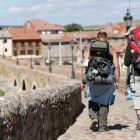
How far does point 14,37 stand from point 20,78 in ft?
159

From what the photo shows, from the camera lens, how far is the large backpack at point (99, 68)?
4.72 meters

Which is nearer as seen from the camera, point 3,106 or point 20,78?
point 3,106

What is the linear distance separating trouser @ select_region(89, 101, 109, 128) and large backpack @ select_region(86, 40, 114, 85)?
0.61 m

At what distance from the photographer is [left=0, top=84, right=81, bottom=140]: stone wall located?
3252mm

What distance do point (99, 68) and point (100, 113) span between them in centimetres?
88

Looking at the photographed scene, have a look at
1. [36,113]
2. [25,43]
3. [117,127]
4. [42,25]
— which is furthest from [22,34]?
[36,113]

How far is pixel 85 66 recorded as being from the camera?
16.6 feet

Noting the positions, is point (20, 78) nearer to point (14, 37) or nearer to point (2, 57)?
point (2, 57)

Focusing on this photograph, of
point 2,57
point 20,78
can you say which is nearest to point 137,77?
point 20,78

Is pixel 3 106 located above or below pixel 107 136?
above

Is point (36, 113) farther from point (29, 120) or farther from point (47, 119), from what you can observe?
point (47, 119)

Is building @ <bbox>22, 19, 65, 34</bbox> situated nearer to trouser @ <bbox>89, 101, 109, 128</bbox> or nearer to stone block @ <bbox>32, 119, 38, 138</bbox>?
trouser @ <bbox>89, 101, 109, 128</bbox>

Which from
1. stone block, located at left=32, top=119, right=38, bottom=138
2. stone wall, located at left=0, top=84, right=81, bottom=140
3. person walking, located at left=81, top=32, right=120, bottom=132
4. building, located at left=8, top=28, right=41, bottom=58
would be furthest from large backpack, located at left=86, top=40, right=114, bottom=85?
building, located at left=8, top=28, right=41, bottom=58

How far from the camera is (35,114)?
13.6 feet
